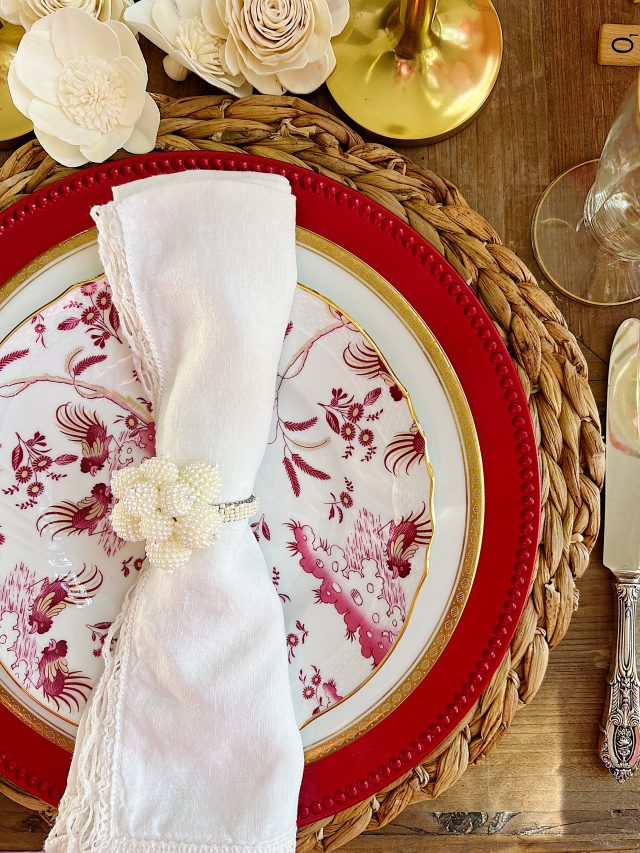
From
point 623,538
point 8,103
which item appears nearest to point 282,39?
point 8,103

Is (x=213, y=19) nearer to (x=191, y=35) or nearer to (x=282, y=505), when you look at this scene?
(x=191, y=35)

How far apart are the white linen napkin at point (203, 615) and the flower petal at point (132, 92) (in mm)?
65

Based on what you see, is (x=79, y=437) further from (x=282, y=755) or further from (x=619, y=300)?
(x=619, y=300)

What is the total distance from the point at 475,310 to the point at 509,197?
14cm

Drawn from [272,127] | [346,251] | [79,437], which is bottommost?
[79,437]

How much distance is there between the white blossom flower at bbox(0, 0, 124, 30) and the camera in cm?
50

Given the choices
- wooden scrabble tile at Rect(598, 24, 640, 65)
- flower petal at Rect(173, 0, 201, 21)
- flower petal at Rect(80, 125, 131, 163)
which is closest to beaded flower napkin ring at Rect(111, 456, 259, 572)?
flower petal at Rect(80, 125, 131, 163)

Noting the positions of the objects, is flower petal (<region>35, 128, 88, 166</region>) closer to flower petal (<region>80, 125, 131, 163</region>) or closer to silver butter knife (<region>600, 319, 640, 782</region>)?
flower petal (<region>80, 125, 131, 163</region>)

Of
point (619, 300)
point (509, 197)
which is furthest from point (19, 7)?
point (619, 300)

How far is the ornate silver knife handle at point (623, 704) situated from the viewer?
0.54 m

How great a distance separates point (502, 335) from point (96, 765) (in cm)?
42

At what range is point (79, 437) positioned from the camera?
0.50 metres

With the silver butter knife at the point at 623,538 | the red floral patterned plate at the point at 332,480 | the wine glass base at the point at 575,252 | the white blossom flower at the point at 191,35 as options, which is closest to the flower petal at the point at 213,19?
the white blossom flower at the point at 191,35

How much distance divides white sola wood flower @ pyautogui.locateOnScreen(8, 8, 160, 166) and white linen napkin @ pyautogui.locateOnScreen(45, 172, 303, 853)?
63mm
